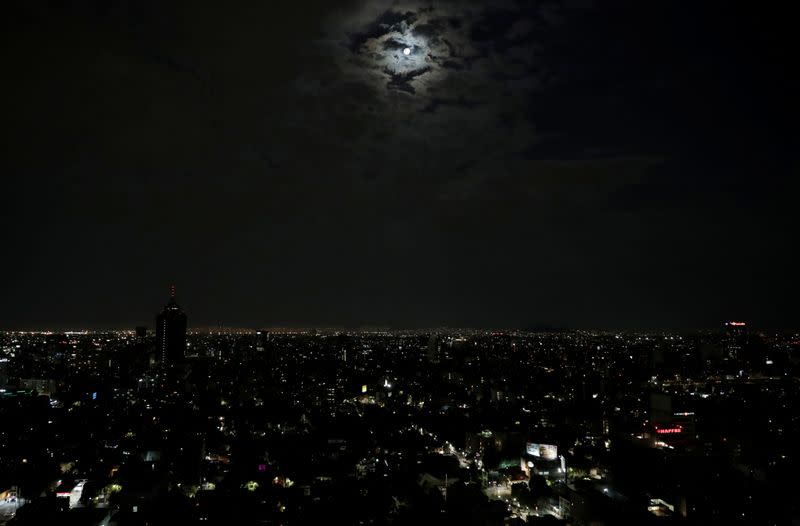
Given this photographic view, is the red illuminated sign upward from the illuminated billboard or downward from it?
upward

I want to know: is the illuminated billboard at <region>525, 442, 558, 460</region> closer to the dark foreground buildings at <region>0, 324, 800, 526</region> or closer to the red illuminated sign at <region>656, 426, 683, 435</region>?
the dark foreground buildings at <region>0, 324, 800, 526</region>

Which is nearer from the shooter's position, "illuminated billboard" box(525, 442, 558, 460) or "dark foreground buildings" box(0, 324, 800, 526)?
"dark foreground buildings" box(0, 324, 800, 526)

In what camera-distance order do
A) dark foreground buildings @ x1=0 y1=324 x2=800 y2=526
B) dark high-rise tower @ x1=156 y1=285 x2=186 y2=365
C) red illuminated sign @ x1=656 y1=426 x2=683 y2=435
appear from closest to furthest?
dark foreground buildings @ x1=0 y1=324 x2=800 y2=526
red illuminated sign @ x1=656 y1=426 x2=683 y2=435
dark high-rise tower @ x1=156 y1=285 x2=186 y2=365

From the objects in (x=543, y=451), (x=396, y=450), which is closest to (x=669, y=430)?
(x=543, y=451)

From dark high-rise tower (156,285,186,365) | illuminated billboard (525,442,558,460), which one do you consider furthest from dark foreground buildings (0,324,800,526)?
dark high-rise tower (156,285,186,365)

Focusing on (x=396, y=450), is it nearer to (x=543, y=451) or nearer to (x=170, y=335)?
(x=543, y=451)

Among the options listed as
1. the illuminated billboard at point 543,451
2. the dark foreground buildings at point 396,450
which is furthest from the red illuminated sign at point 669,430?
the illuminated billboard at point 543,451

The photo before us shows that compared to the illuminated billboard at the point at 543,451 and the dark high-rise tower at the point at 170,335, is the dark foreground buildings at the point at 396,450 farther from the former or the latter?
the dark high-rise tower at the point at 170,335
